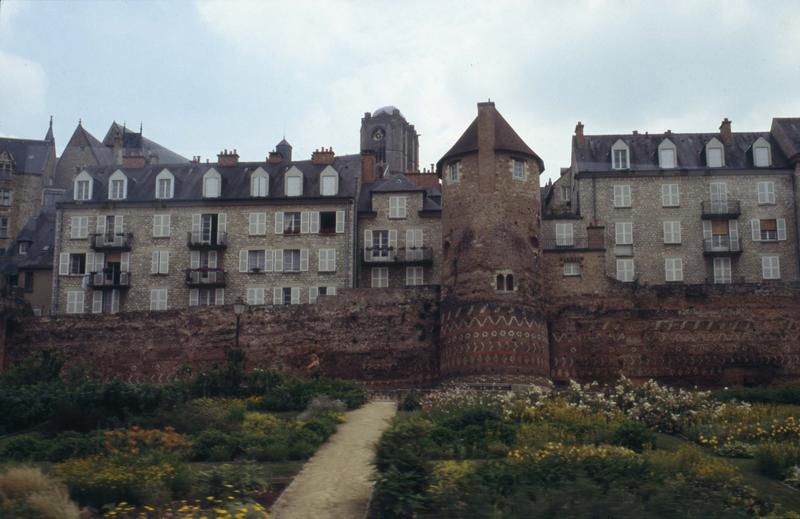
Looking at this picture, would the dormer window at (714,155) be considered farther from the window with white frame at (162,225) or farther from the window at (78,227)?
the window at (78,227)

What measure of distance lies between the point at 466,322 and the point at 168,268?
63.4ft

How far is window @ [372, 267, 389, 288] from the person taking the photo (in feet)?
186

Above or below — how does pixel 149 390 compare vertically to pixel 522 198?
below

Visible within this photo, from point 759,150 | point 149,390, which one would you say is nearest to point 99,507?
point 149,390

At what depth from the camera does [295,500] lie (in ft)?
73.6

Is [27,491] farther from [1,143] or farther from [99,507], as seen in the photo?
[1,143]

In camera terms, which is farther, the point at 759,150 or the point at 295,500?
the point at 759,150

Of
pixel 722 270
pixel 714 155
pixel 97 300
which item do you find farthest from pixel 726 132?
pixel 97 300

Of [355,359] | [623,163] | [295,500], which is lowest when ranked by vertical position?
[295,500]

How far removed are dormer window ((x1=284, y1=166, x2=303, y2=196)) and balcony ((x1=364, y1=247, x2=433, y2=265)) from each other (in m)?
5.01

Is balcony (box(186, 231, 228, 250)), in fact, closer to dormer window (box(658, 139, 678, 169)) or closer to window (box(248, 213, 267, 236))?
window (box(248, 213, 267, 236))

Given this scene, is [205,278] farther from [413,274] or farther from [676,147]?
[676,147]

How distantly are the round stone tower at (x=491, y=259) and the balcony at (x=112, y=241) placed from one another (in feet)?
62.5

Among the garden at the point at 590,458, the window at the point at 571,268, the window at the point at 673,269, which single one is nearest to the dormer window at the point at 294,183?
the window at the point at 571,268
